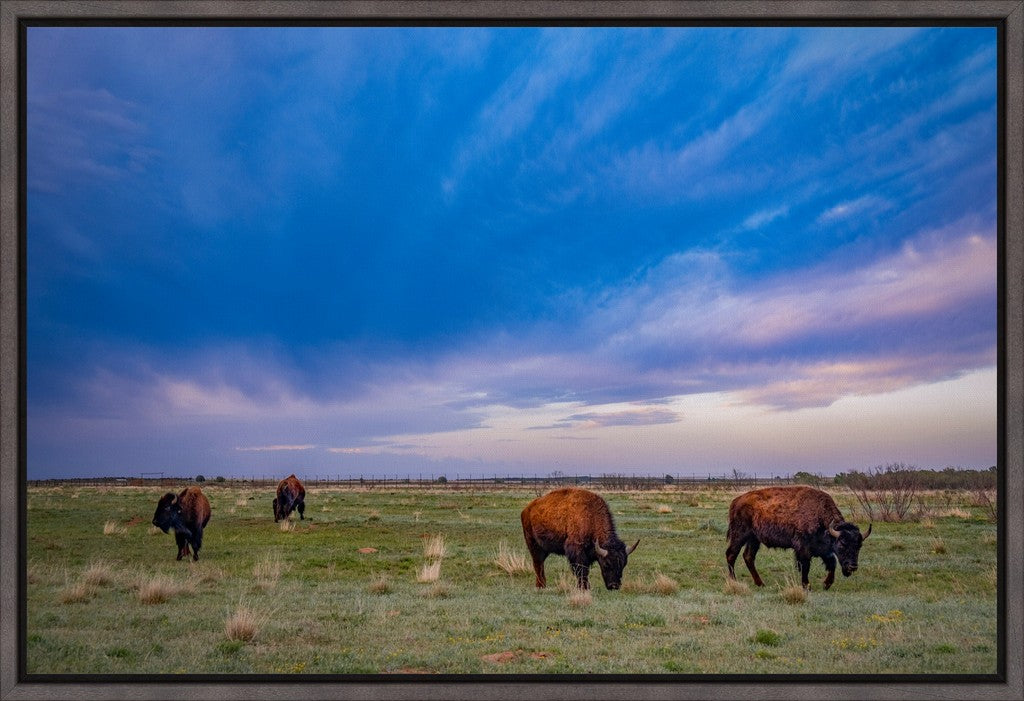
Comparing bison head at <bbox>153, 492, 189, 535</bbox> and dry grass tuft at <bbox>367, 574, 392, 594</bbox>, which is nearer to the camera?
dry grass tuft at <bbox>367, 574, 392, 594</bbox>

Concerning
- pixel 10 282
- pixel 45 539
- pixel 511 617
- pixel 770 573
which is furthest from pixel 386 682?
pixel 45 539

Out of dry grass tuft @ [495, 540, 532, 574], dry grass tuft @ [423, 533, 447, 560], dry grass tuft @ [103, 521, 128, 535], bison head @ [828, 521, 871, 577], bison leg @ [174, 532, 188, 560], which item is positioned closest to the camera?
bison head @ [828, 521, 871, 577]

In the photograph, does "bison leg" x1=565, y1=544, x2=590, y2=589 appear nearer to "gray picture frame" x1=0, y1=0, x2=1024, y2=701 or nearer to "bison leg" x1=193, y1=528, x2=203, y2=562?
"gray picture frame" x1=0, y1=0, x2=1024, y2=701

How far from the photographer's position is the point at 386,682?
6.88 metres

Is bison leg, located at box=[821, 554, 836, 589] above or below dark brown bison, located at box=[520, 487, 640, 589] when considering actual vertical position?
below

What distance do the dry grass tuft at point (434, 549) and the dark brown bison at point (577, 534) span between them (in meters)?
3.20

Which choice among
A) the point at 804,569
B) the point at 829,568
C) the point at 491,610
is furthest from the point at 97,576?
the point at 829,568

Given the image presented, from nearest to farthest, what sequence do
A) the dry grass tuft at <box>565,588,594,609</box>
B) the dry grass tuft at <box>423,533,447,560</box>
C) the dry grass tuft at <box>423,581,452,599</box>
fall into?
the dry grass tuft at <box>565,588,594,609</box> → the dry grass tuft at <box>423,581,452,599</box> → the dry grass tuft at <box>423,533,447,560</box>

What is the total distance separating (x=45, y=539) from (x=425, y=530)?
11.8 metres

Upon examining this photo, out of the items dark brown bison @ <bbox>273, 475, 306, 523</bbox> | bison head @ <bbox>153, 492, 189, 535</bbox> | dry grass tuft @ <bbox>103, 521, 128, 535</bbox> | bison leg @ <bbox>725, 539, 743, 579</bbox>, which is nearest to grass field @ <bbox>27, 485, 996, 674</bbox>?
bison leg @ <bbox>725, 539, 743, 579</bbox>

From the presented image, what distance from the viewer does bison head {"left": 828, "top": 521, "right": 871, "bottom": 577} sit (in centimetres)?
1236

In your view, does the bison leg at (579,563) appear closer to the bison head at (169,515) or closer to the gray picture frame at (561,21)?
the gray picture frame at (561,21)

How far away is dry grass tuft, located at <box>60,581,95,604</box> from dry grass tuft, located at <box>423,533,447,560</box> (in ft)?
23.8

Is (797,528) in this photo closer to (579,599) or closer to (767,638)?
(767,638)
